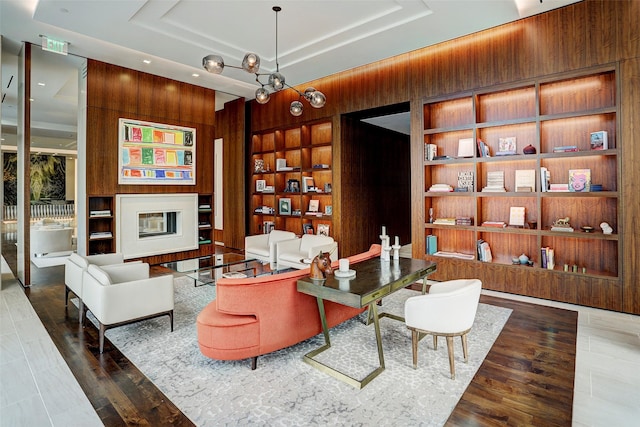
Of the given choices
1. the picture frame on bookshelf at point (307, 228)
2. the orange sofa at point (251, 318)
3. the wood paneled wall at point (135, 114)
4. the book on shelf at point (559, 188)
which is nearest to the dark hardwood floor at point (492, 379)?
the orange sofa at point (251, 318)

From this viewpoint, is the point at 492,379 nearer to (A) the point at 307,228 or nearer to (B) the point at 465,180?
(B) the point at 465,180

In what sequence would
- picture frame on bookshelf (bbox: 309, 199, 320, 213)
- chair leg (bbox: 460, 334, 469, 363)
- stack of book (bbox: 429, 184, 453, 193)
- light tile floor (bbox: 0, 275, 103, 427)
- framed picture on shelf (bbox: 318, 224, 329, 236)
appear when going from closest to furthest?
light tile floor (bbox: 0, 275, 103, 427) < chair leg (bbox: 460, 334, 469, 363) < stack of book (bbox: 429, 184, 453, 193) < framed picture on shelf (bbox: 318, 224, 329, 236) < picture frame on bookshelf (bbox: 309, 199, 320, 213)

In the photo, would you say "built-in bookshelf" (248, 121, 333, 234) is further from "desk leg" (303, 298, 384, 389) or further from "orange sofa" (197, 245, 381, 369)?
"orange sofa" (197, 245, 381, 369)

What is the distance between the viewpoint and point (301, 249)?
5.86 metres

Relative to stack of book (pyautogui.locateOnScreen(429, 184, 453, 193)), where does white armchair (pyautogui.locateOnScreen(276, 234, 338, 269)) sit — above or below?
below

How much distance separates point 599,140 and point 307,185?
4.83 meters

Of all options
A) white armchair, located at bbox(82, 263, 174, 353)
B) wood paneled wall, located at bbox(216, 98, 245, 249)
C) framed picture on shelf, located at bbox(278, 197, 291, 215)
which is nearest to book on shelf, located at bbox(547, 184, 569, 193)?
white armchair, located at bbox(82, 263, 174, 353)

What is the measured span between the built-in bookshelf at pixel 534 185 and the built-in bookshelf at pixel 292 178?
237cm

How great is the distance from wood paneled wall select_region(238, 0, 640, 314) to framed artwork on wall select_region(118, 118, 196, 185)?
3.29 meters

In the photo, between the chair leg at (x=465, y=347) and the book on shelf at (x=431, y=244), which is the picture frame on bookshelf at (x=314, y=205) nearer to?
the book on shelf at (x=431, y=244)

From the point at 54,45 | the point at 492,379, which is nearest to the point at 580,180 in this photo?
the point at 492,379

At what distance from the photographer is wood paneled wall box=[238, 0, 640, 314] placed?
12.5 ft

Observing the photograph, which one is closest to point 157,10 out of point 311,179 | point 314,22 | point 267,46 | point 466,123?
point 267,46

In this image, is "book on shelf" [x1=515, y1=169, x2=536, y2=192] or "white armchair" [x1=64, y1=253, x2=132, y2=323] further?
"book on shelf" [x1=515, y1=169, x2=536, y2=192]
